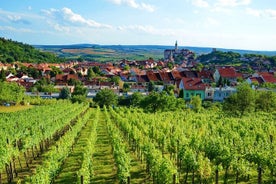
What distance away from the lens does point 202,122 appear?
37.8m

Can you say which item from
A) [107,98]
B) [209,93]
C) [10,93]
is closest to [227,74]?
[209,93]

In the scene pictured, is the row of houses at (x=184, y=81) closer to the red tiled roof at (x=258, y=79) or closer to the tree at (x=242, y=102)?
the red tiled roof at (x=258, y=79)

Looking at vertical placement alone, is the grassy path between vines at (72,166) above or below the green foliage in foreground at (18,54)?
below

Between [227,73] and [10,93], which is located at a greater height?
[227,73]

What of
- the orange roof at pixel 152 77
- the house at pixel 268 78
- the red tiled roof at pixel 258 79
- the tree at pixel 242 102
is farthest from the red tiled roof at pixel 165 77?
the tree at pixel 242 102

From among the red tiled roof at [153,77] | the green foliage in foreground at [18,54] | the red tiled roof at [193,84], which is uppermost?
the green foliage in foreground at [18,54]

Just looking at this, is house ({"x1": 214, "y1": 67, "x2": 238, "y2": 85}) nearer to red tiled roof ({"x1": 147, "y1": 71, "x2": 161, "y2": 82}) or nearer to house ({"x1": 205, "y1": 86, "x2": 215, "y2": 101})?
red tiled roof ({"x1": 147, "y1": 71, "x2": 161, "y2": 82})

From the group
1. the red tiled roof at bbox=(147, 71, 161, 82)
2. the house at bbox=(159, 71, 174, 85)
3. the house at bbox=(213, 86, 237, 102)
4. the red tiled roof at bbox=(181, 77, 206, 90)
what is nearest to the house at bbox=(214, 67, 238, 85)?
the house at bbox=(159, 71, 174, 85)

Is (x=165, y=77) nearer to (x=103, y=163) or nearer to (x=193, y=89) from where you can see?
(x=193, y=89)

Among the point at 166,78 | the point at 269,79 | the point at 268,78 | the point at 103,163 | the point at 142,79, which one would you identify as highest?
the point at 268,78

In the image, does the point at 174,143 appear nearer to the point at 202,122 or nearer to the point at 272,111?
the point at 202,122

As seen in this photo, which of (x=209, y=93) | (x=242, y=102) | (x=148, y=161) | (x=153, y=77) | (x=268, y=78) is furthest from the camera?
(x=153, y=77)

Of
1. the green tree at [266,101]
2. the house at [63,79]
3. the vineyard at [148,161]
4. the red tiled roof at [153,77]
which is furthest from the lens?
the red tiled roof at [153,77]

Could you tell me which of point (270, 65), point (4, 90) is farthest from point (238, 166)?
point (270, 65)
